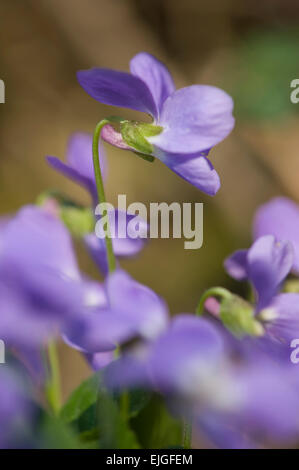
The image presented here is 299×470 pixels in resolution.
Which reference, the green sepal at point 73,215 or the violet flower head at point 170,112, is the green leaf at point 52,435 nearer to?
the violet flower head at point 170,112

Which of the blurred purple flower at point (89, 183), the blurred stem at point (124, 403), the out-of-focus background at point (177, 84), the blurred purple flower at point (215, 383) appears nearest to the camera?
the blurred purple flower at point (215, 383)

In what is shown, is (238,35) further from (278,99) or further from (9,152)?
(9,152)

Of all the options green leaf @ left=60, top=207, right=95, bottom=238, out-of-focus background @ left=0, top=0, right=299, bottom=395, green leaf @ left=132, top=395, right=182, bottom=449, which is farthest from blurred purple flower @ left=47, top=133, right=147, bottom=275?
out-of-focus background @ left=0, top=0, right=299, bottom=395

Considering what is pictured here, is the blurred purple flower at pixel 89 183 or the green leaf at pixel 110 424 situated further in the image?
the blurred purple flower at pixel 89 183

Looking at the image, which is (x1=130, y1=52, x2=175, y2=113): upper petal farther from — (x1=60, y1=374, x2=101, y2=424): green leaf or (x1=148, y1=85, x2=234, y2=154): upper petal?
(x1=60, y1=374, x2=101, y2=424): green leaf

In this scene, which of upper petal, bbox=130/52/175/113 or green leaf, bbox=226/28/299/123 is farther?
green leaf, bbox=226/28/299/123

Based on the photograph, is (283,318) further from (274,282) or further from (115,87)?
(115,87)

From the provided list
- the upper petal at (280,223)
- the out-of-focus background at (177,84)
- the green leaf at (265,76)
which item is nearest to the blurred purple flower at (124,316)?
the upper petal at (280,223)
